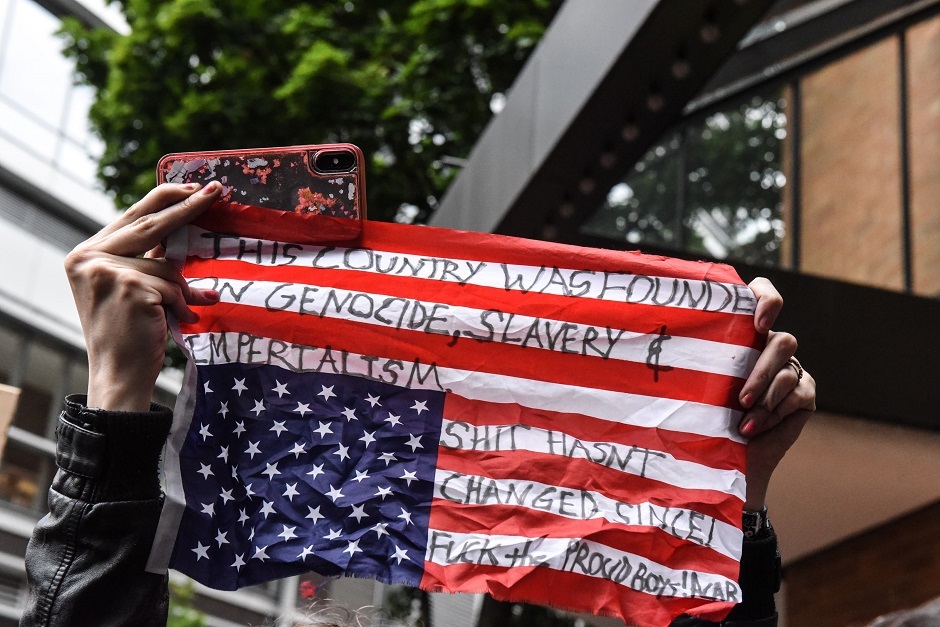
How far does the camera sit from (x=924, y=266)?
8320 millimetres

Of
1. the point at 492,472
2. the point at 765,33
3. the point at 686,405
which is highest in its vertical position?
the point at 765,33

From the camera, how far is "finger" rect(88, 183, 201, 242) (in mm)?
2418

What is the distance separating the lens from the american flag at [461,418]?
251cm

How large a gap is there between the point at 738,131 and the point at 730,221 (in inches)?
44.6

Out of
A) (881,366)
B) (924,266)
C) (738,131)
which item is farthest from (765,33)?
(881,366)

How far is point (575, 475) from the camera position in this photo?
2.62 metres

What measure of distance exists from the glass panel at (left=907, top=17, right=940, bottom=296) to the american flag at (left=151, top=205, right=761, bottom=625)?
6.03 metres

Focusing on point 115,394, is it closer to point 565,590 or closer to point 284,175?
point 284,175

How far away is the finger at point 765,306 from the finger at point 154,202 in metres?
1.31

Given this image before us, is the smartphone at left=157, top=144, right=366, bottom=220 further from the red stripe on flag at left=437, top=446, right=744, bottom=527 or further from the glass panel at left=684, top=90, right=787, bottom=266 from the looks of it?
the glass panel at left=684, top=90, right=787, bottom=266

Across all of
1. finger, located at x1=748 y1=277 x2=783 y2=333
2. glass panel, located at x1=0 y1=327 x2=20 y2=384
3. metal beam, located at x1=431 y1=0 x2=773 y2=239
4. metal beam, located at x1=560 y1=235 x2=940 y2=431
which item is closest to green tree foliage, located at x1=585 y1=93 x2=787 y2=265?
metal beam, located at x1=431 y1=0 x2=773 y2=239

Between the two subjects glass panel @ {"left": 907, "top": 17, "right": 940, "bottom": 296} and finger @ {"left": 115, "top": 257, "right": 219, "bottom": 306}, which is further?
glass panel @ {"left": 907, "top": 17, "right": 940, "bottom": 296}

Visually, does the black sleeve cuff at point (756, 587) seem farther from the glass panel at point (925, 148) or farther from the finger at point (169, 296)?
the glass panel at point (925, 148)

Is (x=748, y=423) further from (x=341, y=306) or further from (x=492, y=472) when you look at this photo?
(x=341, y=306)
